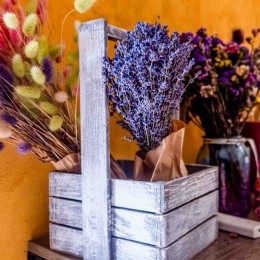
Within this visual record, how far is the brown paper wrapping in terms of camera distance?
72 cm

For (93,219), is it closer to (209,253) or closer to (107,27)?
(209,253)

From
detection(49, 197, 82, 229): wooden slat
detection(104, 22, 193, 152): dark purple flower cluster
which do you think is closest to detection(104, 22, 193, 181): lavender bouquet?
detection(104, 22, 193, 152): dark purple flower cluster

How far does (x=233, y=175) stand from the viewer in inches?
38.1

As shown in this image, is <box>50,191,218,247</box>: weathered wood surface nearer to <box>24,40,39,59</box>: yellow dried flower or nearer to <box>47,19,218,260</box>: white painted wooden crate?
<box>47,19,218,260</box>: white painted wooden crate

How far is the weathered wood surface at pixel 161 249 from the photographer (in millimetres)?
605

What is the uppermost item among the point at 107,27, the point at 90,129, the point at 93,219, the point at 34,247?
the point at 107,27

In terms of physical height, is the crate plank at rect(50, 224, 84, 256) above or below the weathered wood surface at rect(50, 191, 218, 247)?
below

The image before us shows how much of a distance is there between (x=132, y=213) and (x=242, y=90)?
550mm

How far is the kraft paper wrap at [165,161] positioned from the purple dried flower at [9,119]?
267mm

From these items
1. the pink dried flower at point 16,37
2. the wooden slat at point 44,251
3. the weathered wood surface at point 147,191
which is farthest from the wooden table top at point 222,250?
the pink dried flower at point 16,37

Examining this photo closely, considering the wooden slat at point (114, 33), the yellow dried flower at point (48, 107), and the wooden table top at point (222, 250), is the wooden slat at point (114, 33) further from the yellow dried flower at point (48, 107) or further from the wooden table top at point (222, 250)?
the wooden table top at point (222, 250)

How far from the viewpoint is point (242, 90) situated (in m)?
0.96

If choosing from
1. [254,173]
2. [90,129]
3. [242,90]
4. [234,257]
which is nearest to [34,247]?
[90,129]

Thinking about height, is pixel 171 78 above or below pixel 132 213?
above
